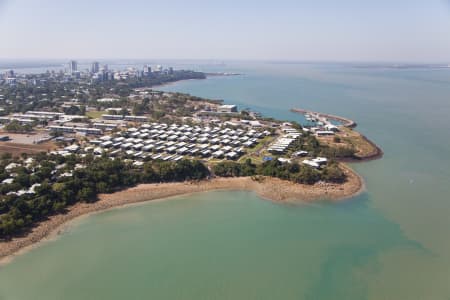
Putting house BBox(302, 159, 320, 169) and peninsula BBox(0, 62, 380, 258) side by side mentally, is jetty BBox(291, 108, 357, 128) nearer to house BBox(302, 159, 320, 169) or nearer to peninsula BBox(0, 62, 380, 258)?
peninsula BBox(0, 62, 380, 258)

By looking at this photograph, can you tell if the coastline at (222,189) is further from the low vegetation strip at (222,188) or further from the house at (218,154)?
the house at (218,154)

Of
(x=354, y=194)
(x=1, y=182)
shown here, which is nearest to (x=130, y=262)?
(x=1, y=182)

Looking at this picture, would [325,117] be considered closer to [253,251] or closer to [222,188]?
[222,188]

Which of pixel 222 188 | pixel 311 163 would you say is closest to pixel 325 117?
pixel 311 163

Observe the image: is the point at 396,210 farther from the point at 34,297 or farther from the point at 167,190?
the point at 34,297

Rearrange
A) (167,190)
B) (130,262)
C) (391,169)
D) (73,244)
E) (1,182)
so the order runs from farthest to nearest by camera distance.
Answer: (391,169)
(167,190)
(1,182)
(73,244)
(130,262)
